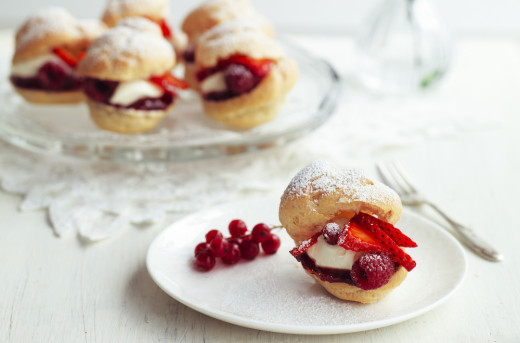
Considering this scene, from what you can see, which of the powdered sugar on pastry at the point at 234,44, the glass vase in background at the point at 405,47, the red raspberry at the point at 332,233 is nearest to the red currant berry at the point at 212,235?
the red raspberry at the point at 332,233

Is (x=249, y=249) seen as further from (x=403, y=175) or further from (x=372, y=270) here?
(x=403, y=175)

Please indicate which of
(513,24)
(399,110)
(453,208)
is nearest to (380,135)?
(399,110)

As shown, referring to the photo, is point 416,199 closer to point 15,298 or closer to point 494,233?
point 494,233

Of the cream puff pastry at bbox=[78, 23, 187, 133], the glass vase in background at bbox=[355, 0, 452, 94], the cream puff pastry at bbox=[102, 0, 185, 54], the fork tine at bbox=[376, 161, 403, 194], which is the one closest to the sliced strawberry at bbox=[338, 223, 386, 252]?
the fork tine at bbox=[376, 161, 403, 194]

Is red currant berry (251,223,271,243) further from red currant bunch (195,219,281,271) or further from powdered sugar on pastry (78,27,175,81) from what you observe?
powdered sugar on pastry (78,27,175,81)

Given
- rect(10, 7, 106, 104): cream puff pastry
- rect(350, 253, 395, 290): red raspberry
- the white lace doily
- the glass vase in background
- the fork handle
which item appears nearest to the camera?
rect(350, 253, 395, 290): red raspberry

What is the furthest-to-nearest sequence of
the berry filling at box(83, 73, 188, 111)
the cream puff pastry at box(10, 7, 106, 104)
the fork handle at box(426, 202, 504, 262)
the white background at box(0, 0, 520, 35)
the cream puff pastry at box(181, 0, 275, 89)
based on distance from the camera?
the white background at box(0, 0, 520, 35) → the cream puff pastry at box(181, 0, 275, 89) → the cream puff pastry at box(10, 7, 106, 104) → the berry filling at box(83, 73, 188, 111) → the fork handle at box(426, 202, 504, 262)

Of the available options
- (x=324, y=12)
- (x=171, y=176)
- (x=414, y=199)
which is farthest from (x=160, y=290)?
(x=324, y=12)

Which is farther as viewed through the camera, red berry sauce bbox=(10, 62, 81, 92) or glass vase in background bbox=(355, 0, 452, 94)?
glass vase in background bbox=(355, 0, 452, 94)
